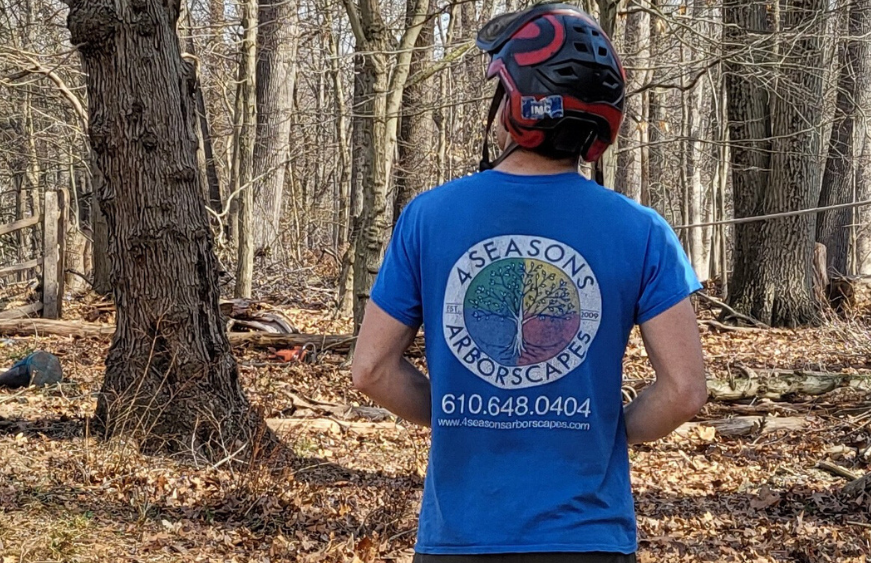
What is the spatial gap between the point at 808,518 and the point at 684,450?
Answer: 1.94 meters

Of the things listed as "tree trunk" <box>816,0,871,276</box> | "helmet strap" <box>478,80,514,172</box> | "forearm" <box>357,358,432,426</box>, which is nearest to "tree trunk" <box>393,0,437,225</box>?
"tree trunk" <box>816,0,871,276</box>

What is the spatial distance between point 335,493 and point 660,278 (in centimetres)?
463

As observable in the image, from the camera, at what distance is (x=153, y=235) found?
256 inches

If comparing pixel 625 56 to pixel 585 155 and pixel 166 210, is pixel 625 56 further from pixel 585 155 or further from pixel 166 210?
pixel 585 155

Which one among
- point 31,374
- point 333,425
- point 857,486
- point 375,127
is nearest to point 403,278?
point 857,486

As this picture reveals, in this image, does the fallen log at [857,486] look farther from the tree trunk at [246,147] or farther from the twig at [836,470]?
the tree trunk at [246,147]

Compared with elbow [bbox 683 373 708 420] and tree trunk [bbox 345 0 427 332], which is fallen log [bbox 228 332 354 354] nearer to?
tree trunk [bbox 345 0 427 332]

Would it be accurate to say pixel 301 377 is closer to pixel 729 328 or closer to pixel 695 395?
pixel 729 328

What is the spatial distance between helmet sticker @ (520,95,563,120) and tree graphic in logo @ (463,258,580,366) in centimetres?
29

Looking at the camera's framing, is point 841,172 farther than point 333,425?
Yes

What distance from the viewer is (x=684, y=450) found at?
773 centimetres

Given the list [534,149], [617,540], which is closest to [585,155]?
[534,149]

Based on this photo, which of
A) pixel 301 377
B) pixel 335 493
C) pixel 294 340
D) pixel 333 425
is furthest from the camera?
pixel 294 340

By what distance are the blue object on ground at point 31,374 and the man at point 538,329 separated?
821cm
